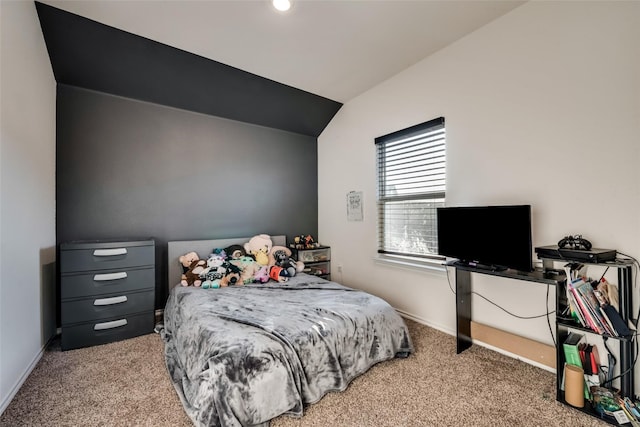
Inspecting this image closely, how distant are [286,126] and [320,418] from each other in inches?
135

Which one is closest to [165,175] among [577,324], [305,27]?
[305,27]

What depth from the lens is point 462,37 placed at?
247 centimetres

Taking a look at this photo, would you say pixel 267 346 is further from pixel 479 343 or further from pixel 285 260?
pixel 479 343

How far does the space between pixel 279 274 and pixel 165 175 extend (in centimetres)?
174

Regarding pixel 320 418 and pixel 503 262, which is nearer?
pixel 320 418

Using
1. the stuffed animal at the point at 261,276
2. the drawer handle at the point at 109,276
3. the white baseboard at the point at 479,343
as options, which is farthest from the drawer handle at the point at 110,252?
the white baseboard at the point at 479,343

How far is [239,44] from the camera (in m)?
Result: 2.52

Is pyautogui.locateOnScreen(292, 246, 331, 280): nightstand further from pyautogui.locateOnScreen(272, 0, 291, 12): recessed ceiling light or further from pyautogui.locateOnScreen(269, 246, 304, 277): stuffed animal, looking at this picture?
pyautogui.locateOnScreen(272, 0, 291, 12): recessed ceiling light

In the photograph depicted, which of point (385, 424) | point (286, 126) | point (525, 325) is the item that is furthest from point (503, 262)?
point (286, 126)

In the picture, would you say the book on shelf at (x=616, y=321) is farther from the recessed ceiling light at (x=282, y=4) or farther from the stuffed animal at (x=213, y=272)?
the stuffed animal at (x=213, y=272)

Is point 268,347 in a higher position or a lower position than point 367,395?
higher

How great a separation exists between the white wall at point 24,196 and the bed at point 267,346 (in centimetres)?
91

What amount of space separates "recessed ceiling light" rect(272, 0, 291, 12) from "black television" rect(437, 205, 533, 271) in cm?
202

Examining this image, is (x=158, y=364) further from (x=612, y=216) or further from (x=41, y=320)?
(x=612, y=216)
